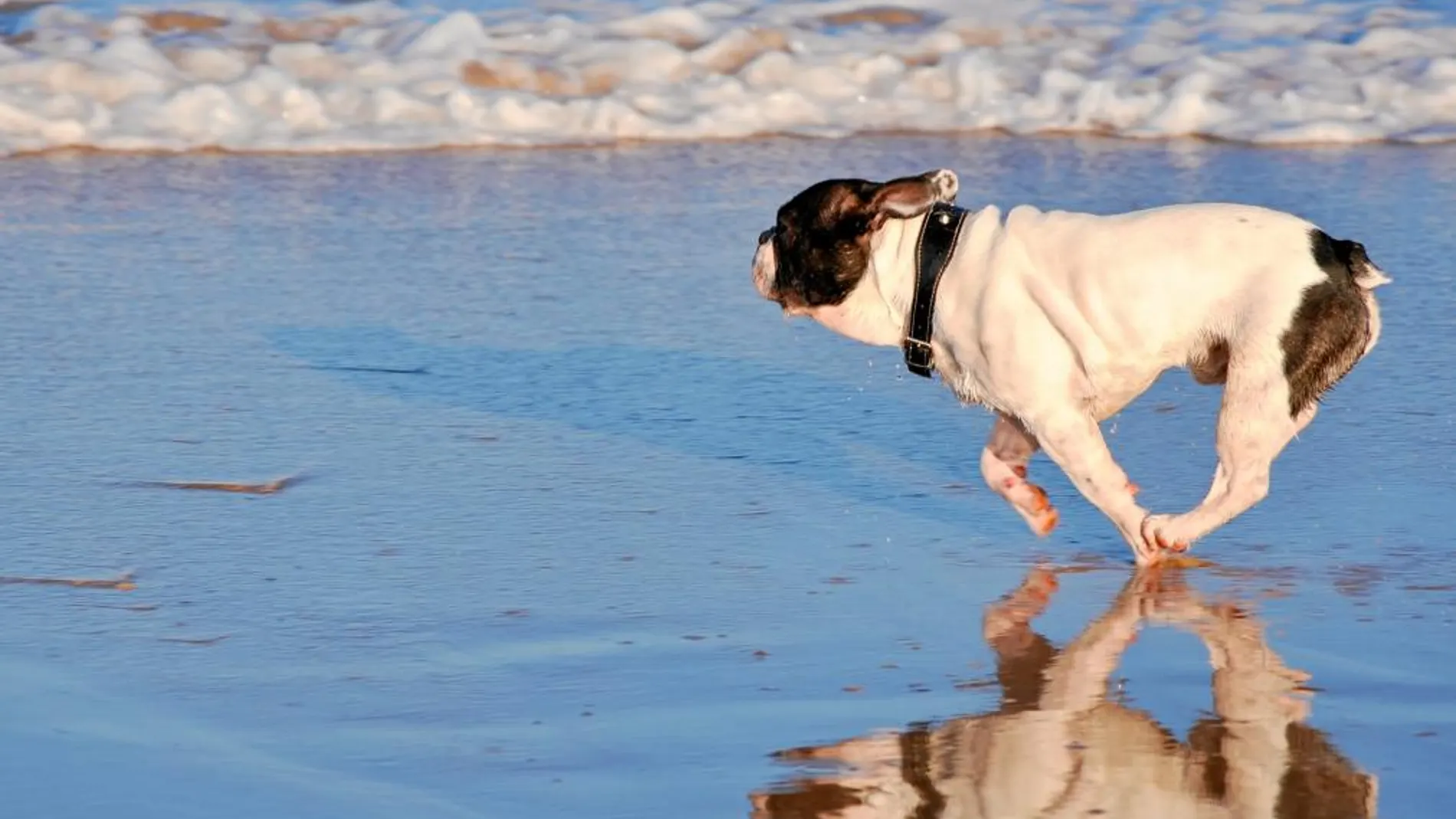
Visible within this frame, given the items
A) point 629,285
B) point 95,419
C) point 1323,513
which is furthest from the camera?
point 629,285

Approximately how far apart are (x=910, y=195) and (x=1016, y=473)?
0.75 meters

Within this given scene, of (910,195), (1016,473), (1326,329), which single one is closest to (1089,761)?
(1326,329)

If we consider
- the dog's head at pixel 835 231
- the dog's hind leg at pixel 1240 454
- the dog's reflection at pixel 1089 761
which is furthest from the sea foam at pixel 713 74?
the dog's reflection at pixel 1089 761

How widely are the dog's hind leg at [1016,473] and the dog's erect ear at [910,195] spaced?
55 cm

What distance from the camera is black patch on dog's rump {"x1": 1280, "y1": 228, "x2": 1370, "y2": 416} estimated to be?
5.01 meters

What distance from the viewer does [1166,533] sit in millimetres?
5180

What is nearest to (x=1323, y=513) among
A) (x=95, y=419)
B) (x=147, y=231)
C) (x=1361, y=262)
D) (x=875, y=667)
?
(x=1361, y=262)

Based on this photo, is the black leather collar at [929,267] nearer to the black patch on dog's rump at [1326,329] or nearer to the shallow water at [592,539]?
the shallow water at [592,539]

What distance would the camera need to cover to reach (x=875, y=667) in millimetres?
→ 4543

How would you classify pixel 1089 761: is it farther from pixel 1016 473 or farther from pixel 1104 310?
pixel 1016 473

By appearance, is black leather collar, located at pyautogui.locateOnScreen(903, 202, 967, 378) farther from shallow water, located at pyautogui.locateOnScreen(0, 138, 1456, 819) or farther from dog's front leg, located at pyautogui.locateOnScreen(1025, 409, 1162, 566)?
shallow water, located at pyautogui.locateOnScreen(0, 138, 1456, 819)

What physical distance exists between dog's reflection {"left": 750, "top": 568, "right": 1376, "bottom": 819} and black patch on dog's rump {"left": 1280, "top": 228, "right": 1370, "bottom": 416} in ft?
2.33

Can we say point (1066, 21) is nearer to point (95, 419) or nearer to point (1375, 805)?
point (95, 419)

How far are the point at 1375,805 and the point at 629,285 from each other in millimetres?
4601
